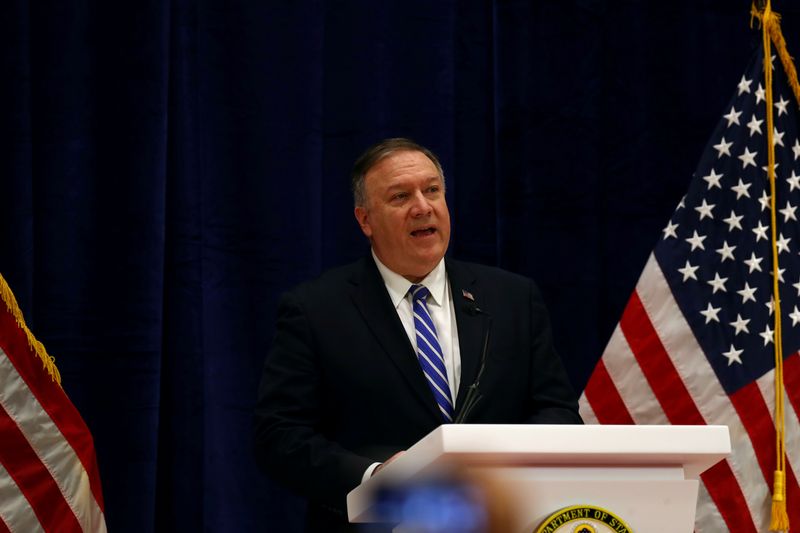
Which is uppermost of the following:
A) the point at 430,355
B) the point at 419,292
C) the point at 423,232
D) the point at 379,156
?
the point at 379,156

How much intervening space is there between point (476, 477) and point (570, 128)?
2.66m

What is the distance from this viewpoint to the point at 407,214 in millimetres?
2939

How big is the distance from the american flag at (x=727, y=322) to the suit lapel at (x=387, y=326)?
1.07 metres

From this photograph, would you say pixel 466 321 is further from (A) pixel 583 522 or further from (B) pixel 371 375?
(A) pixel 583 522

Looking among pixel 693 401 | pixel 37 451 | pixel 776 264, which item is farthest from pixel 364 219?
pixel 776 264

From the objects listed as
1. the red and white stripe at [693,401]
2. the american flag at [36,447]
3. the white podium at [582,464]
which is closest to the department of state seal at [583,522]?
the white podium at [582,464]

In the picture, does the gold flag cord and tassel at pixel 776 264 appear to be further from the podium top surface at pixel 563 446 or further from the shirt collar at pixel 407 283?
the podium top surface at pixel 563 446

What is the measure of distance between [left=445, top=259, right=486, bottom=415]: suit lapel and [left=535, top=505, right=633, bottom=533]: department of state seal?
3.07 feet

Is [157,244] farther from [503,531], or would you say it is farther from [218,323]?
[503,531]

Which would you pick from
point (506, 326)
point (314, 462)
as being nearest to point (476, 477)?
point (314, 462)

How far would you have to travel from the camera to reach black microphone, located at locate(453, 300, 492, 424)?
8.25 ft

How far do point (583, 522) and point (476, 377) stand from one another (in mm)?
1001

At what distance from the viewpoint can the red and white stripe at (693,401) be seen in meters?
3.45

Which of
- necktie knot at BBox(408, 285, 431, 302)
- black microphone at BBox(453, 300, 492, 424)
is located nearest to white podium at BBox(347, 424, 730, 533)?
black microphone at BBox(453, 300, 492, 424)
